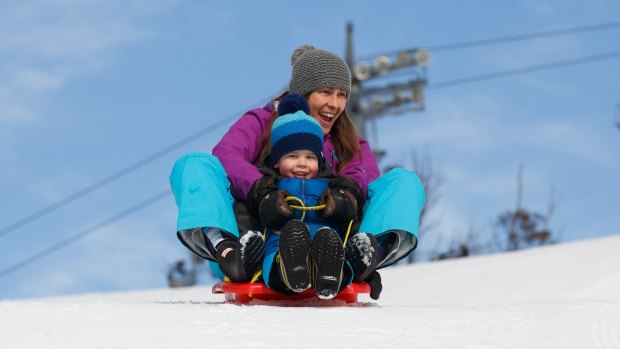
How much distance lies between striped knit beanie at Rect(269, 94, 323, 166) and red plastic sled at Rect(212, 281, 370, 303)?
52 centimetres

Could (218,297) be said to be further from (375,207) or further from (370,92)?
(370,92)

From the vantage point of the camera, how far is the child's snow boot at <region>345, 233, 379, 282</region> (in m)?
3.69

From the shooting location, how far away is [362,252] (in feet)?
12.1

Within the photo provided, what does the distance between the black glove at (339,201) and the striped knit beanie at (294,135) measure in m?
0.18

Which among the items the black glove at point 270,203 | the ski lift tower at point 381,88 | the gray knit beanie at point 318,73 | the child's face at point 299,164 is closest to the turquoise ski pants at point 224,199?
the black glove at point 270,203

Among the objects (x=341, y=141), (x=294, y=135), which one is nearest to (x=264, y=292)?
(x=294, y=135)

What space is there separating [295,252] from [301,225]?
10cm

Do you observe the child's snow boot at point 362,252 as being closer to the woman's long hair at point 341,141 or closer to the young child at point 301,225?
the young child at point 301,225

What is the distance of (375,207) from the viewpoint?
394 cm

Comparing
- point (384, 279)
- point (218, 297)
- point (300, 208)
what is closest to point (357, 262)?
point (300, 208)

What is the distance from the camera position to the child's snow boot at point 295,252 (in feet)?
11.2

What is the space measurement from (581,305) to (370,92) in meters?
12.3

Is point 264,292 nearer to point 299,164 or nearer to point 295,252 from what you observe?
point 295,252

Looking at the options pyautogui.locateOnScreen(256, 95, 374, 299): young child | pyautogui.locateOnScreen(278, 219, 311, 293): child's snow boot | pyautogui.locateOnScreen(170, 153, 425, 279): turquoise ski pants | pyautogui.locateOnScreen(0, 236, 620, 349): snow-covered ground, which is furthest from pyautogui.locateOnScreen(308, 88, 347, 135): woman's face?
pyautogui.locateOnScreen(278, 219, 311, 293): child's snow boot
